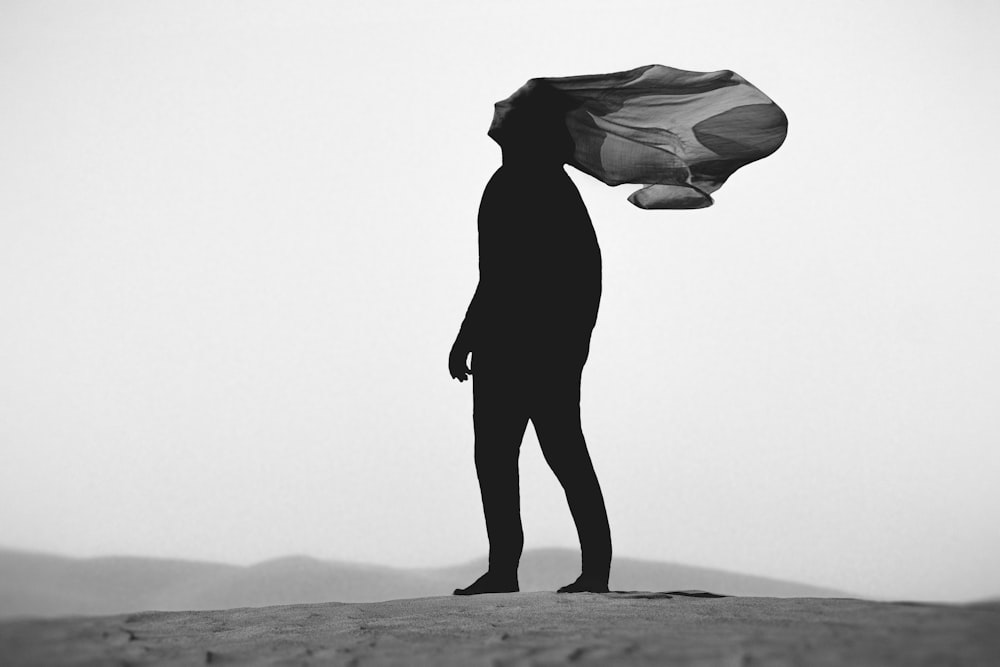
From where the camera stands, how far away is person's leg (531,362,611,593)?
12.8ft

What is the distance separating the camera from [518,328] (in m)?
4.04

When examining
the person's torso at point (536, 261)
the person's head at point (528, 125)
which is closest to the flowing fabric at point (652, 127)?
the person's head at point (528, 125)

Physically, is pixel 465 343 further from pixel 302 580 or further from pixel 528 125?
pixel 302 580

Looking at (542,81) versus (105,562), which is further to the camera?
(105,562)

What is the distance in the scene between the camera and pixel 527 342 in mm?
4020

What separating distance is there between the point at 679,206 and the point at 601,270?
A: 0.78 metres

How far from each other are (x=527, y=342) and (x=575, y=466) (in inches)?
23.9

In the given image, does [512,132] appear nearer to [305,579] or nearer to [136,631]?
[136,631]

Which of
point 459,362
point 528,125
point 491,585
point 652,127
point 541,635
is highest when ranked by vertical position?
point 652,127

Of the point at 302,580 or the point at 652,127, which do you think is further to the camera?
the point at 302,580

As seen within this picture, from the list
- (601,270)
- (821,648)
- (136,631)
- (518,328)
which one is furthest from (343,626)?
(601,270)

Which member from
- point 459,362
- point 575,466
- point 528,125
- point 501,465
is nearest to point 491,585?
point 501,465

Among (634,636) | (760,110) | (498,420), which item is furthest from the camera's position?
(760,110)

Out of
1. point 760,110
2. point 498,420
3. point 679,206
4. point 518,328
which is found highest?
point 760,110
